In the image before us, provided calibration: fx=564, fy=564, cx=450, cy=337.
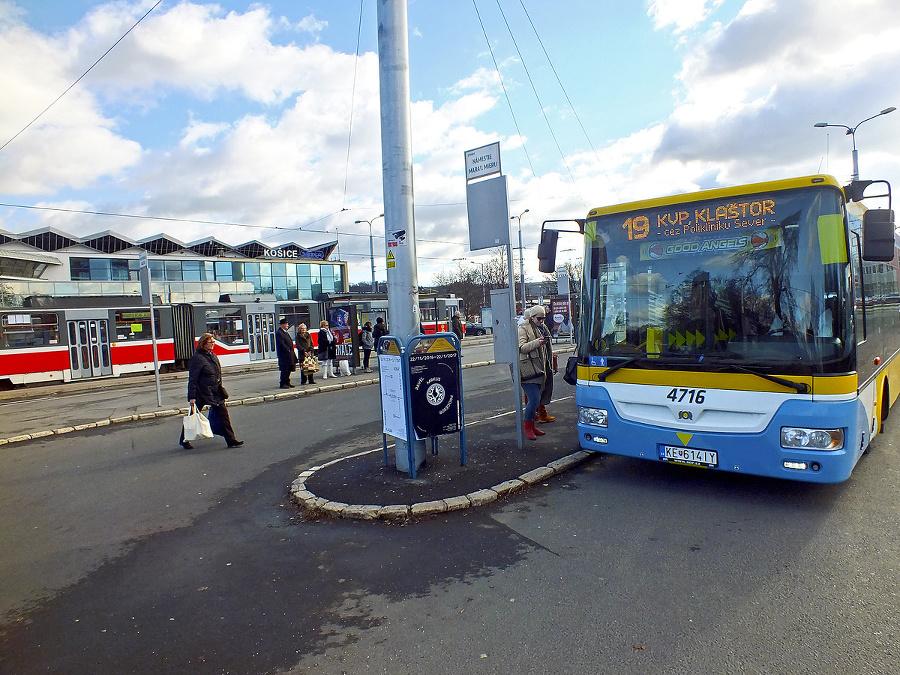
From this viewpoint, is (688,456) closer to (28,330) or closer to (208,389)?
(208,389)

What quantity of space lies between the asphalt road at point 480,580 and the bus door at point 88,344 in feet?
59.7

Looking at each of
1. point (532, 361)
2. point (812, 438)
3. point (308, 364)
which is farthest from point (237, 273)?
point (812, 438)

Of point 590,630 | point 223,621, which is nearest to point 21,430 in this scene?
point 223,621

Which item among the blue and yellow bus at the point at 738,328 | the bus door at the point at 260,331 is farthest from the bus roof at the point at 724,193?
the bus door at the point at 260,331

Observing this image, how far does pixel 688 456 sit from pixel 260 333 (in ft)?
81.9

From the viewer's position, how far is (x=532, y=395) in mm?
7934

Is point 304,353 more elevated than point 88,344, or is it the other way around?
point 88,344

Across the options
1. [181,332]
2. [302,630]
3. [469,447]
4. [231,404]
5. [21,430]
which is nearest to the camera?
[302,630]

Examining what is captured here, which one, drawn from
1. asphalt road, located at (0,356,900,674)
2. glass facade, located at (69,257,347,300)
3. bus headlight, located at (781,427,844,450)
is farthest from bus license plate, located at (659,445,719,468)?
glass facade, located at (69,257,347,300)

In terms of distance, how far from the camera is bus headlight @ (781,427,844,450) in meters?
4.68

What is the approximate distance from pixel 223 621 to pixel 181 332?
76.5ft

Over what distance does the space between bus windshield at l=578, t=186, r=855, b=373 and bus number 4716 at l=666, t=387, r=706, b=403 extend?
245mm

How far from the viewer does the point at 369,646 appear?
3254 millimetres

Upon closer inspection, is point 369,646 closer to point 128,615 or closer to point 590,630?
point 590,630
